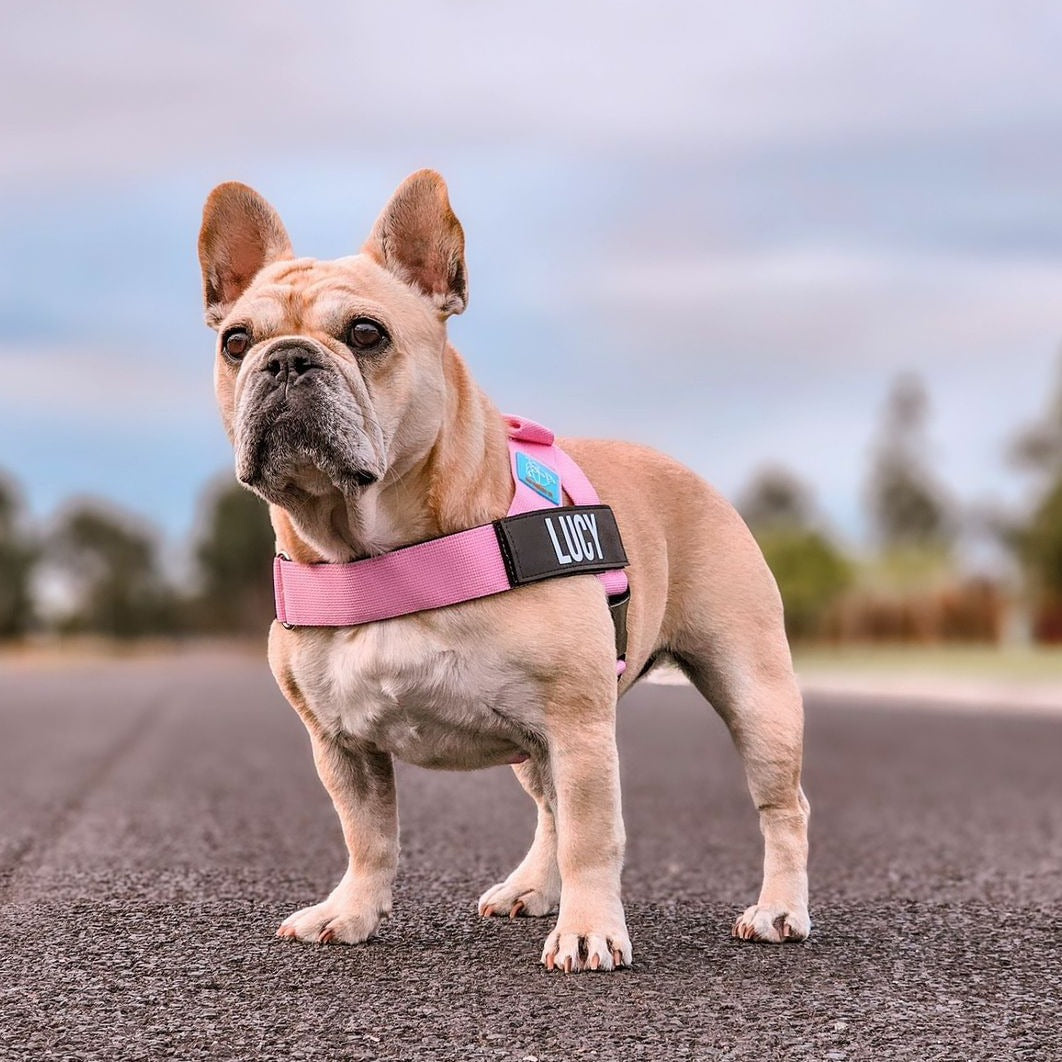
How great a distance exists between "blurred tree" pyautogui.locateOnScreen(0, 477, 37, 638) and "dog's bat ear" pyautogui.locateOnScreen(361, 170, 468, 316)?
83725 millimetres

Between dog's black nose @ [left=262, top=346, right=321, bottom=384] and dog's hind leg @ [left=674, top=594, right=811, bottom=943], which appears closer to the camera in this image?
dog's black nose @ [left=262, top=346, right=321, bottom=384]

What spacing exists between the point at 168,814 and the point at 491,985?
3960 millimetres

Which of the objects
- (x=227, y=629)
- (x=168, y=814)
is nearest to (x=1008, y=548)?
(x=168, y=814)

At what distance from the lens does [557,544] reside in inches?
150

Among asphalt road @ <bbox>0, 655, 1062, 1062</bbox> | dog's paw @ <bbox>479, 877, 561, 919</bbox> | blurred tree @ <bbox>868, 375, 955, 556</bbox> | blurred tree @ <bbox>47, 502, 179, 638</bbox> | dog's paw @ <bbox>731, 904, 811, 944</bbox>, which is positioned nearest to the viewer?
asphalt road @ <bbox>0, 655, 1062, 1062</bbox>

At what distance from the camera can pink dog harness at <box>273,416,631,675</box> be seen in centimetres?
368

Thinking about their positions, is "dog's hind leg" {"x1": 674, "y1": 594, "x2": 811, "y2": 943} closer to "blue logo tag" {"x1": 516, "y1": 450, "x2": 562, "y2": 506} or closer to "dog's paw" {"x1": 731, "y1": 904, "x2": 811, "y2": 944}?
"dog's paw" {"x1": 731, "y1": 904, "x2": 811, "y2": 944}

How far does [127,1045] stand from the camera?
3.14 meters

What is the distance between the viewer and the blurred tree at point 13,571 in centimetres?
8306

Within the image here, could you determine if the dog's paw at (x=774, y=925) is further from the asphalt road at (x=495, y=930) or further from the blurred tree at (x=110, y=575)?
the blurred tree at (x=110, y=575)

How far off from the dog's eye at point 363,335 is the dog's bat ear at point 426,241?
0.33m

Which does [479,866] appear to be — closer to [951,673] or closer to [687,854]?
[687,854]

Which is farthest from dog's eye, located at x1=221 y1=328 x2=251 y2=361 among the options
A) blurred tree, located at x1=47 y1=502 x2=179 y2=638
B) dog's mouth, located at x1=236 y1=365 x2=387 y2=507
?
blurred tree, located at x1=47 y1=502 x2=179 y2=638

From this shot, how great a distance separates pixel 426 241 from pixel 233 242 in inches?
24.0
